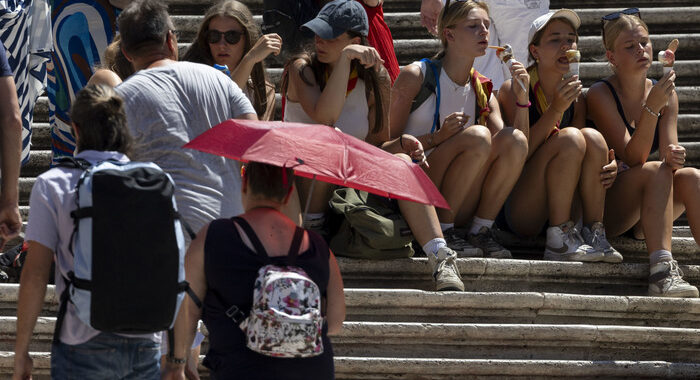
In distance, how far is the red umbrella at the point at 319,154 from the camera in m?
3.71

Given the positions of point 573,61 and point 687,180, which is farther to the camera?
point 573,61

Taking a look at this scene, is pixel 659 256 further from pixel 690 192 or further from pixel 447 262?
pixel 447 262

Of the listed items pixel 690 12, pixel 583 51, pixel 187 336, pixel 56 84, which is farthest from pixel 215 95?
pixel 690 12

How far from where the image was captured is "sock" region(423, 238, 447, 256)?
5.80 meters

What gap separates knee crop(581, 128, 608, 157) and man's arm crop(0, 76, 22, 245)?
128 inches

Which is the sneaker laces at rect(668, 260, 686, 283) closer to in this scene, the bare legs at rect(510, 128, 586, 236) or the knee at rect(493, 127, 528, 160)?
the bare legs at rect(510, 128, 586, 236)

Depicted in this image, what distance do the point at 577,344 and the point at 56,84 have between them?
333cm

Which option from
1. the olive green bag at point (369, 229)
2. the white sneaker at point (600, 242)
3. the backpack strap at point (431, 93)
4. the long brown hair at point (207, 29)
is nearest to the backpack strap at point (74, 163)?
the long brown hair at point (207, 29)

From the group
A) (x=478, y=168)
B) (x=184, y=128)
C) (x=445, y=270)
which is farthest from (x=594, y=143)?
(x=184, y=128)

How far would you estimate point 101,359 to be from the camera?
11.7ft

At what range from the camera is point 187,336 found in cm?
381

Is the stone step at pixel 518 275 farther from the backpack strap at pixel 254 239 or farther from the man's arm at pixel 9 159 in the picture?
the backpack strap at pixel 254 239

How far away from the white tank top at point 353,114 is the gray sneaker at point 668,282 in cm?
178

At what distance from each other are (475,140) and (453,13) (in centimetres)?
83
